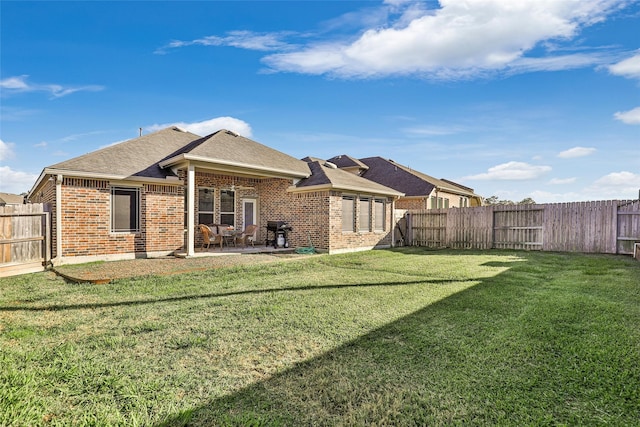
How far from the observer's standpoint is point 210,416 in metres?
2.32

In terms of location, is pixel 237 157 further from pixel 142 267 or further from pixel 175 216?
pixel 142 267

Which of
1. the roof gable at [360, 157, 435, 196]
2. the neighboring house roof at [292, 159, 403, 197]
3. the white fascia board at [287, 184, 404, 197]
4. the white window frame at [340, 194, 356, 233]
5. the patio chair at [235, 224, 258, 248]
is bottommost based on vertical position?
the patio chair at [235, 224, 258, 248]

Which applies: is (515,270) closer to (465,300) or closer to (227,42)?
(465,300)

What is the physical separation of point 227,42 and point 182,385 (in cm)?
1326

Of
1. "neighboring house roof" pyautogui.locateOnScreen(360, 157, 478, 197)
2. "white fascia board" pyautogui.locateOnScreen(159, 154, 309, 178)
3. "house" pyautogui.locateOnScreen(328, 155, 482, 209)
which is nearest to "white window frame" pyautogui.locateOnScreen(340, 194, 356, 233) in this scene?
"white fascia board" pyautogui.locateOnScreen(159, 154, 309, 178)

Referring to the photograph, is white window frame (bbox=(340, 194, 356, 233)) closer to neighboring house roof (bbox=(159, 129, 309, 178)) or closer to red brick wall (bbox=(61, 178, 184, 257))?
neighboring house roof (bbox=(159, 129, 309, 178))

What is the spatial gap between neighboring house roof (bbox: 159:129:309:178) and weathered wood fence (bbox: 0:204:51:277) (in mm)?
4045

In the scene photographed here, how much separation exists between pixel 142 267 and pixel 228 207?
5.94m

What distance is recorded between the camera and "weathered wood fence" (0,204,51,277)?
27.9ft

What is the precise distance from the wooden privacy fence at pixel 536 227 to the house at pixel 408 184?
12.1 ft

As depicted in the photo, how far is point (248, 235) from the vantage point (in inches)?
561

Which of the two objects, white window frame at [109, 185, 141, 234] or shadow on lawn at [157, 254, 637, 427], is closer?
shadow on lawn at [157, 254, 637, 427]

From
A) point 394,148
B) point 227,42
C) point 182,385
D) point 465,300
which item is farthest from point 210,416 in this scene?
point 394,148

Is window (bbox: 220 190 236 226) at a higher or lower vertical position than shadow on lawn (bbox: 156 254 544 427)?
higher
